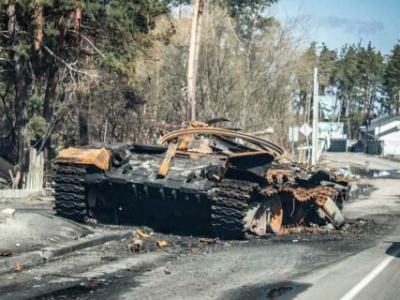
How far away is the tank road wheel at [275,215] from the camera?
52.9ft

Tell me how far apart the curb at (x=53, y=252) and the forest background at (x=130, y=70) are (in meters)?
11.7

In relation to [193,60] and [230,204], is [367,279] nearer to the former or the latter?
[230,204]

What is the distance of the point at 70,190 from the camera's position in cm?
1462

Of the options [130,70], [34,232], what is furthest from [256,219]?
[130,70]

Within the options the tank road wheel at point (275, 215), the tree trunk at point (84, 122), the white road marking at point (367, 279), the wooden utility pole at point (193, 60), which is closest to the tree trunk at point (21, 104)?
the tree trunk at point (84, 122)

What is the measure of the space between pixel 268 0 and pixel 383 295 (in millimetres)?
35372

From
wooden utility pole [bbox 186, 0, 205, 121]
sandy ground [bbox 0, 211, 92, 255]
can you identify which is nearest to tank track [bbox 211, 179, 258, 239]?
sandy ground [bbox 0, 211, 92, 255]

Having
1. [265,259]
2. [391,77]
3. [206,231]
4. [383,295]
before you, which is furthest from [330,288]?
[391,77]

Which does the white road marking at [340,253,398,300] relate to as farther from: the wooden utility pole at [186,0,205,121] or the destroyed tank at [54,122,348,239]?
the wooden utility pole at [186,0,205,121]

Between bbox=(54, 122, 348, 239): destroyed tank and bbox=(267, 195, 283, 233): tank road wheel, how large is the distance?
2 cm

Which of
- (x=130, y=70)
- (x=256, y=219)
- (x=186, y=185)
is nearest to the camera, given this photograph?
(x=186, y=185)

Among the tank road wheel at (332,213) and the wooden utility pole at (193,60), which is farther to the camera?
the wooden utility pole at (193,60)

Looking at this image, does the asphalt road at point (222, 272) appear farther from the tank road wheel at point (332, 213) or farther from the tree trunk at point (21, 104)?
the tree trunk at point (21, 104)

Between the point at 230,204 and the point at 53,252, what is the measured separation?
3.93 metres
